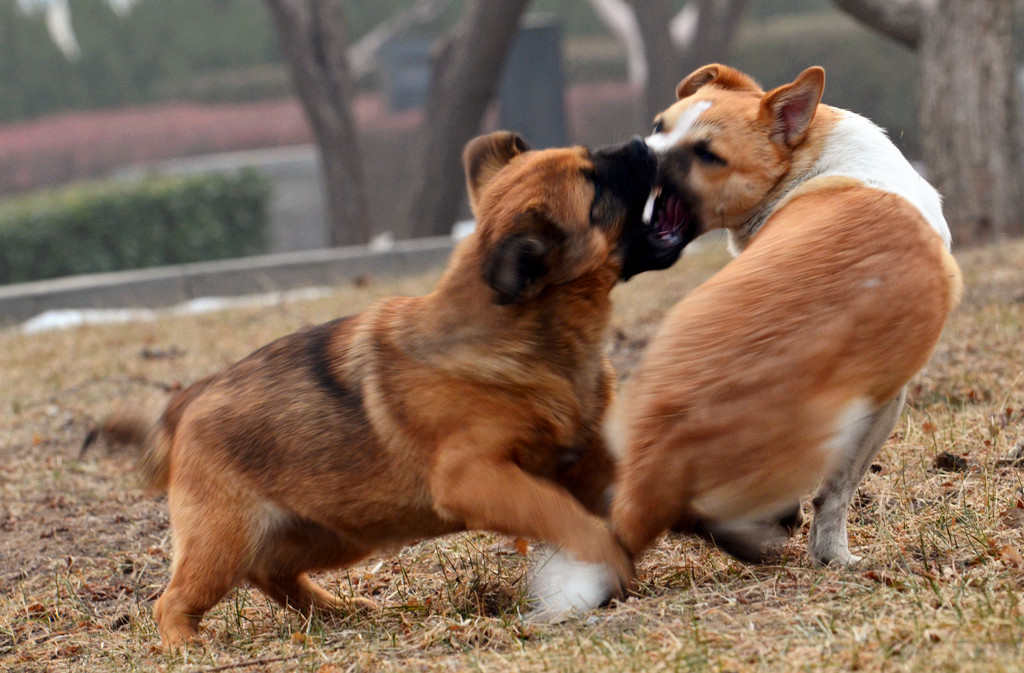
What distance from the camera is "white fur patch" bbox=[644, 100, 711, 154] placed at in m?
3.62

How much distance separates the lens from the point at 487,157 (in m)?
3.74

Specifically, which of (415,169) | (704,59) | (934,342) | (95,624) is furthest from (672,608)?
(704,59)

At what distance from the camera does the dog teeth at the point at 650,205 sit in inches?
137

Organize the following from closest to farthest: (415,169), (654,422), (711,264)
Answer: (654,422), (711,264), (415,169)

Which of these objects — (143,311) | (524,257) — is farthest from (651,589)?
(143,311)

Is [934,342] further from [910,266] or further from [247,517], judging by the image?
[247,517]

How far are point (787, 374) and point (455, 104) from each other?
35.9ft

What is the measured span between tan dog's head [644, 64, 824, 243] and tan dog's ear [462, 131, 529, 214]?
50cm

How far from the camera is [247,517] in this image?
3430mm

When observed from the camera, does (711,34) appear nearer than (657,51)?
No

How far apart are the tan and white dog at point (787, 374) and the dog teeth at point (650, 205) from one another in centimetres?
39

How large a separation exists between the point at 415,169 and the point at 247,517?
10.7 meters

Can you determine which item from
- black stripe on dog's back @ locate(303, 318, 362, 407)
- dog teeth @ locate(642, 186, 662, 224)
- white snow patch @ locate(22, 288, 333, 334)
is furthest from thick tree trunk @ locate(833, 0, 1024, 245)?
black stripe on dog's back @ locate(303, 318, 362, 407)

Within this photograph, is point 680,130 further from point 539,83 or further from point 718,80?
point 539,83
